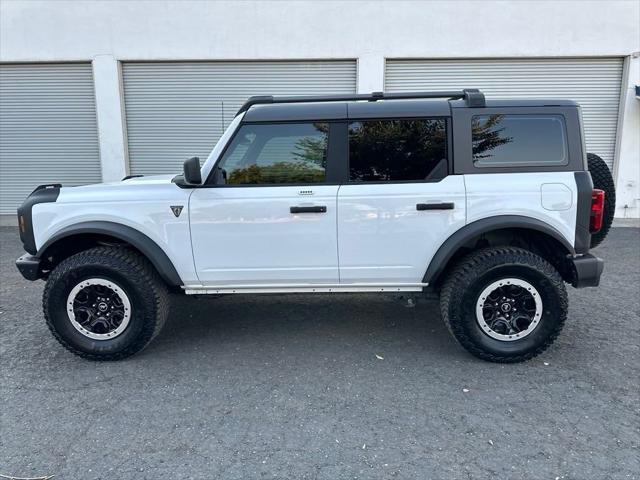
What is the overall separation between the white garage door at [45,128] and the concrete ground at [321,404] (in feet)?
21.2

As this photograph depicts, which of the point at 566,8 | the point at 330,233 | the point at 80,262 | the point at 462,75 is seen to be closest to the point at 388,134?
the point at 330,233

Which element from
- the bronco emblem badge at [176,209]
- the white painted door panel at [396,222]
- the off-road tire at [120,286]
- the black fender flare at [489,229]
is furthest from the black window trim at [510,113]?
the off-road tire at [120,286]

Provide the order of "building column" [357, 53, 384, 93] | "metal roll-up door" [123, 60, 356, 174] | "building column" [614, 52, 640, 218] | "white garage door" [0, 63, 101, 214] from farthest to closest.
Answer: "white garage door" [0, 63, 101, 214], "metal roll-up door" [123, 60, 356, 174], "building column" [357, 53, 384, 93], "building column" [614, 52, 640, 218]

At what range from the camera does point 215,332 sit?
165 inches

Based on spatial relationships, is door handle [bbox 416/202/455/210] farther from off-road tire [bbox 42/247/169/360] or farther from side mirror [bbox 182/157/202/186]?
off-road tire [bbox 42/247/169/360]

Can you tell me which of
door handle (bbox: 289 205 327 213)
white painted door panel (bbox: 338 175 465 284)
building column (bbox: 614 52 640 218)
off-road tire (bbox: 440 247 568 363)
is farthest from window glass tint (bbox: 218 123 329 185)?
building column (bbox: 614 52 640 218)

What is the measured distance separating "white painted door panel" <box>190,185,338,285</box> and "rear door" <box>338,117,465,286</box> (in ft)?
0.44

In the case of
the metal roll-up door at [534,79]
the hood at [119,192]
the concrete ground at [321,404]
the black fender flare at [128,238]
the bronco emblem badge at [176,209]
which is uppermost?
the metal roll-up door at [534,79]

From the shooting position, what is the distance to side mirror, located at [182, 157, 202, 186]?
11.0 feet

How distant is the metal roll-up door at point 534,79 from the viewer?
29.8ft

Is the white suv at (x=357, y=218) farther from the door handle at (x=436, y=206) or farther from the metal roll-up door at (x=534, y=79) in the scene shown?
the metal roll-up door at (x=534, y=79)

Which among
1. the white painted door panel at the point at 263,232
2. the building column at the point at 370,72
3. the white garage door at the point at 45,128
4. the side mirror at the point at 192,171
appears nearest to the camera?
the side mirror at the point at 192,171

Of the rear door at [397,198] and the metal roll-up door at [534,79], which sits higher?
the metal roll-up door at [534,79]

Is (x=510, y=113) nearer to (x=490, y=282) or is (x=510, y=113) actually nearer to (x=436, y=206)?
(x=436, y=206)
